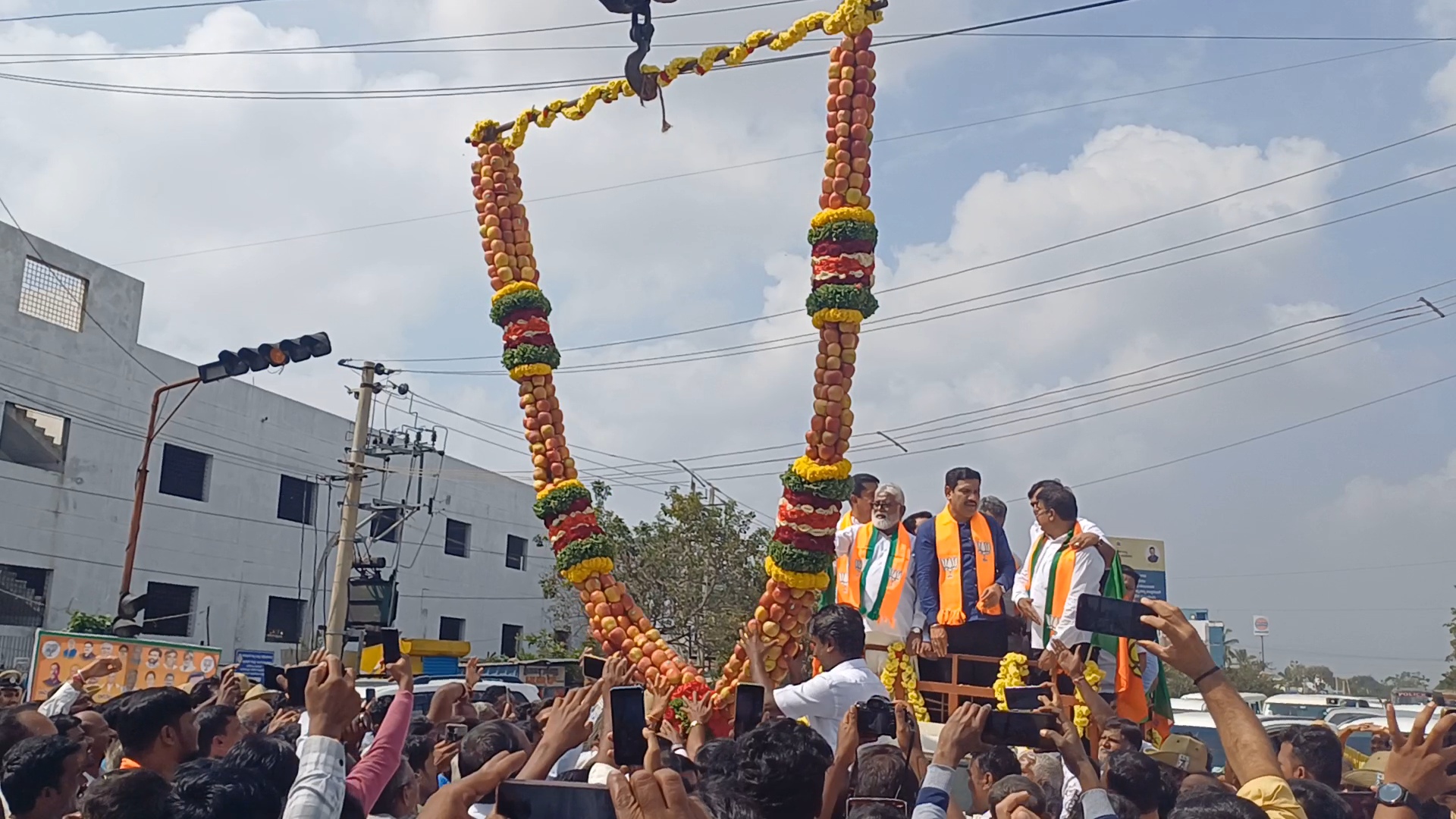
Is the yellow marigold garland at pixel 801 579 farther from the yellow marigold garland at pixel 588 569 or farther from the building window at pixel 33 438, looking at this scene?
the building window at pixel 33 438

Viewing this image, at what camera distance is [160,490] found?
24.9 m

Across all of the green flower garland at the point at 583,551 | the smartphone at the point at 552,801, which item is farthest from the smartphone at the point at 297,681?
the green flower garland at the point at 583,551

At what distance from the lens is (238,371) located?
49.5 feet

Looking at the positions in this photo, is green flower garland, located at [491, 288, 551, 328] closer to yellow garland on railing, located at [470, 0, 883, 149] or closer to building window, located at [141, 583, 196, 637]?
yellow garland on railing, located at [470, 0, 883, 149]

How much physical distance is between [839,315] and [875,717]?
448cm

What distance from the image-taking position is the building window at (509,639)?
3728 centimetres

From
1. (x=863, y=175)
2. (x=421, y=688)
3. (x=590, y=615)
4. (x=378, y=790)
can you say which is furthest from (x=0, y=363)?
(x=378, y=790)

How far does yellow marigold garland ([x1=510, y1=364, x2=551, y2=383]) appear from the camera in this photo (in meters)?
9.87

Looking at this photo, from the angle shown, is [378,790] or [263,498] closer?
[378,790]

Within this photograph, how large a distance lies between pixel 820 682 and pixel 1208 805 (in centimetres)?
272

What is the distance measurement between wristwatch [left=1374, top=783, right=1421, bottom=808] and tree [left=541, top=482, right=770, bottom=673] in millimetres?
22585

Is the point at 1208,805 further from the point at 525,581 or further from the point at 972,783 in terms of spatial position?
the point at 525,581

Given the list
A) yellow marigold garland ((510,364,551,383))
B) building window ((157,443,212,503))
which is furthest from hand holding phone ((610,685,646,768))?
building window ((157,443,212,503))

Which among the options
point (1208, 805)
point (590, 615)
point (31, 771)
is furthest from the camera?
point (590, 615)
